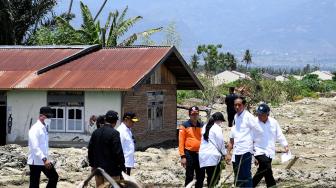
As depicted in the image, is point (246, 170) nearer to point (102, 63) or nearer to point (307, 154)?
point (307, 154)

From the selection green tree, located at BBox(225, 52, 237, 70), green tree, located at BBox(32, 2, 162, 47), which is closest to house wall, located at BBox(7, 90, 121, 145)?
green tree, located at BBox(32, 2, 162, 47)

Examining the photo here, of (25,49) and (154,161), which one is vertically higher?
(25,49)

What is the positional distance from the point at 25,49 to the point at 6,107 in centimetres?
371

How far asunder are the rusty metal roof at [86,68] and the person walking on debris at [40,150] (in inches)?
394

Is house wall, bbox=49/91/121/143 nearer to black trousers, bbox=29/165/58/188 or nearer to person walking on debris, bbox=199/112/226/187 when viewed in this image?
person walking on debris, bbox=199/112/226/187

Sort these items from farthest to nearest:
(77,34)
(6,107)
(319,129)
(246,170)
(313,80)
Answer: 1. (313,80)
2. (77,34)
3. (319,129)
4. (6,107)
5. (246,170)

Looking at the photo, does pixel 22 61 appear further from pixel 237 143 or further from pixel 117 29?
pixel 237 143

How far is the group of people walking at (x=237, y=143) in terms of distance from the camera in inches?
425

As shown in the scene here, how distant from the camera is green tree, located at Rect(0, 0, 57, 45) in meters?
38.5

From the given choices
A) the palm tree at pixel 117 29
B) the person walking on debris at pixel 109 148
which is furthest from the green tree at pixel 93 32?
the person walking on debris at pixel 109 148

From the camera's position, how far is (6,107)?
75.6 ft

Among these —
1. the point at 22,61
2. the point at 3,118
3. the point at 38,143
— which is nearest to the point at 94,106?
the point at 3,118

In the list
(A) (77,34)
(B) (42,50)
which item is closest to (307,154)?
(B) (42,50)

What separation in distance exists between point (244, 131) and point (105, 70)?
40.7ft
